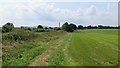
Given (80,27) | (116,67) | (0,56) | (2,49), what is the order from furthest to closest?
(80,27)
(2,49)
(0,56)
(116,67)

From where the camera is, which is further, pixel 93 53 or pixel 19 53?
pixel 93 53

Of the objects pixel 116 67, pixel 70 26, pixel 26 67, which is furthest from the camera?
pixel 70 26

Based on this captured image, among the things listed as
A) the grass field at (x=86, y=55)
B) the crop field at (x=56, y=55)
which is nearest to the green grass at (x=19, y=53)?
the crop field at (x=56, y=55)

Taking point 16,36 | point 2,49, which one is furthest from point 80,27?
point 2,49

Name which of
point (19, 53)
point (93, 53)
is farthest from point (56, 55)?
point (93, 53)

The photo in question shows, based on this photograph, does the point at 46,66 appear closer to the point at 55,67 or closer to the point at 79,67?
the point at 55,67

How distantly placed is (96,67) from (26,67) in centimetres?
407

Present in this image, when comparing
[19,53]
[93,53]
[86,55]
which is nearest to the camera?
[19,53]

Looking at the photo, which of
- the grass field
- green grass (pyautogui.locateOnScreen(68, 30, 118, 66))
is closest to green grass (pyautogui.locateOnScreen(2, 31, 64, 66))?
the grass field

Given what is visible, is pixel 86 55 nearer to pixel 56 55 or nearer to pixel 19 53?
pixel 56 55

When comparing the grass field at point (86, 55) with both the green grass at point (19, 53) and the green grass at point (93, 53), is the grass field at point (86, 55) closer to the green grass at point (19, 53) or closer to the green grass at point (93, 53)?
the green grass at point (93, 53)

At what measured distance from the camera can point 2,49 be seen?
1750 cm

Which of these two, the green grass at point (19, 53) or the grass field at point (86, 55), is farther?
the grass field at point (86, 55)

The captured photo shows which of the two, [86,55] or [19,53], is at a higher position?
[19,53]
